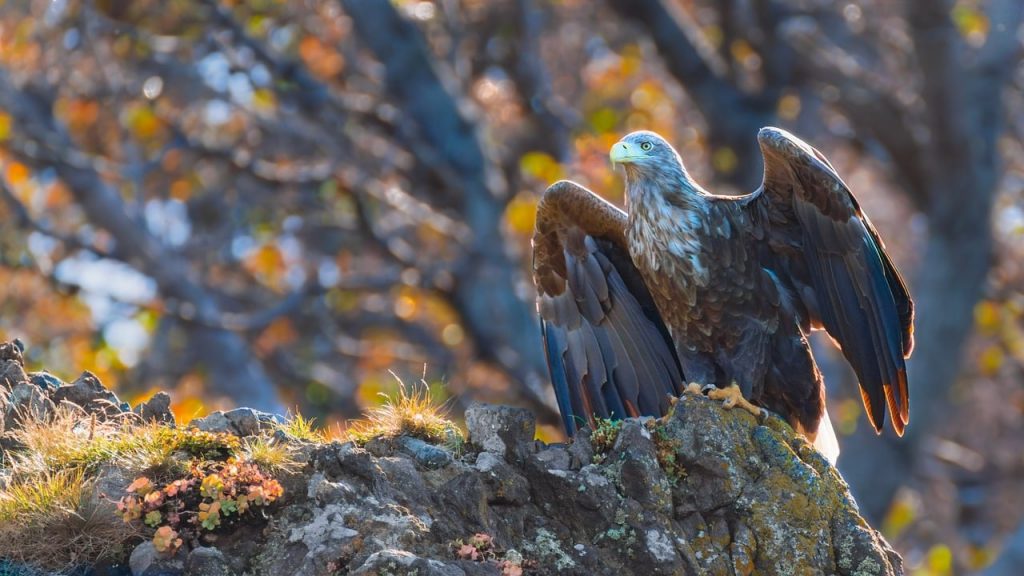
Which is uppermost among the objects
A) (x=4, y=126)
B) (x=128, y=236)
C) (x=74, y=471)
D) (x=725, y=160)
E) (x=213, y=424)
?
(x=4, y=126)

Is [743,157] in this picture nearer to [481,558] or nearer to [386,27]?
[386,27]

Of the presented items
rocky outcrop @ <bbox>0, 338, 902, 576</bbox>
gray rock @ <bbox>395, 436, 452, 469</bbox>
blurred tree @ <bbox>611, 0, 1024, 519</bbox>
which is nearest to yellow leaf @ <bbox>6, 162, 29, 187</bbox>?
blurred tree @ <bbox>611, 0, 1024, 519</bbox>

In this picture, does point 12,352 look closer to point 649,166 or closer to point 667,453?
point 667,453

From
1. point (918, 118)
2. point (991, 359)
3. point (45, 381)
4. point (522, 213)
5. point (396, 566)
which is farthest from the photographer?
point (991, 359)

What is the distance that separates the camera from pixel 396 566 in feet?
15.8

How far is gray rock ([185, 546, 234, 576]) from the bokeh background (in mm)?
8010

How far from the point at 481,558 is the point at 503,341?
904 cm

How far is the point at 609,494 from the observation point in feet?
18.4

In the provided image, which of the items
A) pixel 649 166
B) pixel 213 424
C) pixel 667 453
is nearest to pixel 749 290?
pixel 649 166

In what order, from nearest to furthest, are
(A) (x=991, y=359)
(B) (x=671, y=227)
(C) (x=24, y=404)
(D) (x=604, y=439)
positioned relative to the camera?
(D) (x=604, y=439), (C) (x=24, y=404), (B) (x=671, y=227), (A) (x=991, y=359)

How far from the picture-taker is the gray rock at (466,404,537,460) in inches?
228

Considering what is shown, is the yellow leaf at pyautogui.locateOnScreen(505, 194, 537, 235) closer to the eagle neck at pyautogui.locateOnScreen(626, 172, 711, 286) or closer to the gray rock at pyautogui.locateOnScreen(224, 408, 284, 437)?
the eagle neck at pyautogui.locateOnScreen(626, 172, 711, 286)

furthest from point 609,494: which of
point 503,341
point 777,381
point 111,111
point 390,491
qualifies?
point 111,111

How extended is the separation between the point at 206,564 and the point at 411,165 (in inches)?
431
